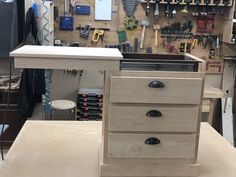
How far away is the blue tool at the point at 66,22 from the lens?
3738 millimetres

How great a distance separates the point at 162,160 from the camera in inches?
52.4

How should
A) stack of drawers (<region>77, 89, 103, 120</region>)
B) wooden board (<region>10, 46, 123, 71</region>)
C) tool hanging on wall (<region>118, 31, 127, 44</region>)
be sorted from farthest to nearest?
1. tool hanging on wall (<region>118, 31, 127, 44</region>)
2. stack of drawers (<region>77, 89, 103, 120</region>)
3. wooden board (<region>10, 46, 123, 71</region>)

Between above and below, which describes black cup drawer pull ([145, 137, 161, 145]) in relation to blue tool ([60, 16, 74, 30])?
Result: below

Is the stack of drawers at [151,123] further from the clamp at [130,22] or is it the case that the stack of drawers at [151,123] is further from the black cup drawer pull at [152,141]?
the clamp at [130,22]

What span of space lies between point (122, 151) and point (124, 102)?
204 mm

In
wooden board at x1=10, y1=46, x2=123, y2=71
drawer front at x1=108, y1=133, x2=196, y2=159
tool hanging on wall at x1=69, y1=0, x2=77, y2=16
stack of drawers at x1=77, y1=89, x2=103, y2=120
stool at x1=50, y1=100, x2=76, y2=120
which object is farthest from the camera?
tool hanging on wall at x1=69, y1=0, x2=77, y2=16

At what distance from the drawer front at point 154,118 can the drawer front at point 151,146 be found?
3 centimetres

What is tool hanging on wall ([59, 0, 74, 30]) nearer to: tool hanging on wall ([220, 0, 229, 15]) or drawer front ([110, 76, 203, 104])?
tool hanging on wall ([220, 0, 229, 15])

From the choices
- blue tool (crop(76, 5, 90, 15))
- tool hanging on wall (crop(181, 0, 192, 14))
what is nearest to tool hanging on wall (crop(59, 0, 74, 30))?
blue tool (crop(76, 5, 90, 15))

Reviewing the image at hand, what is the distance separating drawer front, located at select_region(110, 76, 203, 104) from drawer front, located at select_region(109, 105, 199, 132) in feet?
0.11

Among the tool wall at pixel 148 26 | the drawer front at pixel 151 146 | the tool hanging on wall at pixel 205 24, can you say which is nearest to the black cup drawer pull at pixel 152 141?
the drawer front at pixel 151 146

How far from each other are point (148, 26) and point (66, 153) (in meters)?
2.64

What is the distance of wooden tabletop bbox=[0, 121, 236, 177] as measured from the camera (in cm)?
133

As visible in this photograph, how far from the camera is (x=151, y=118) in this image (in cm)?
129
